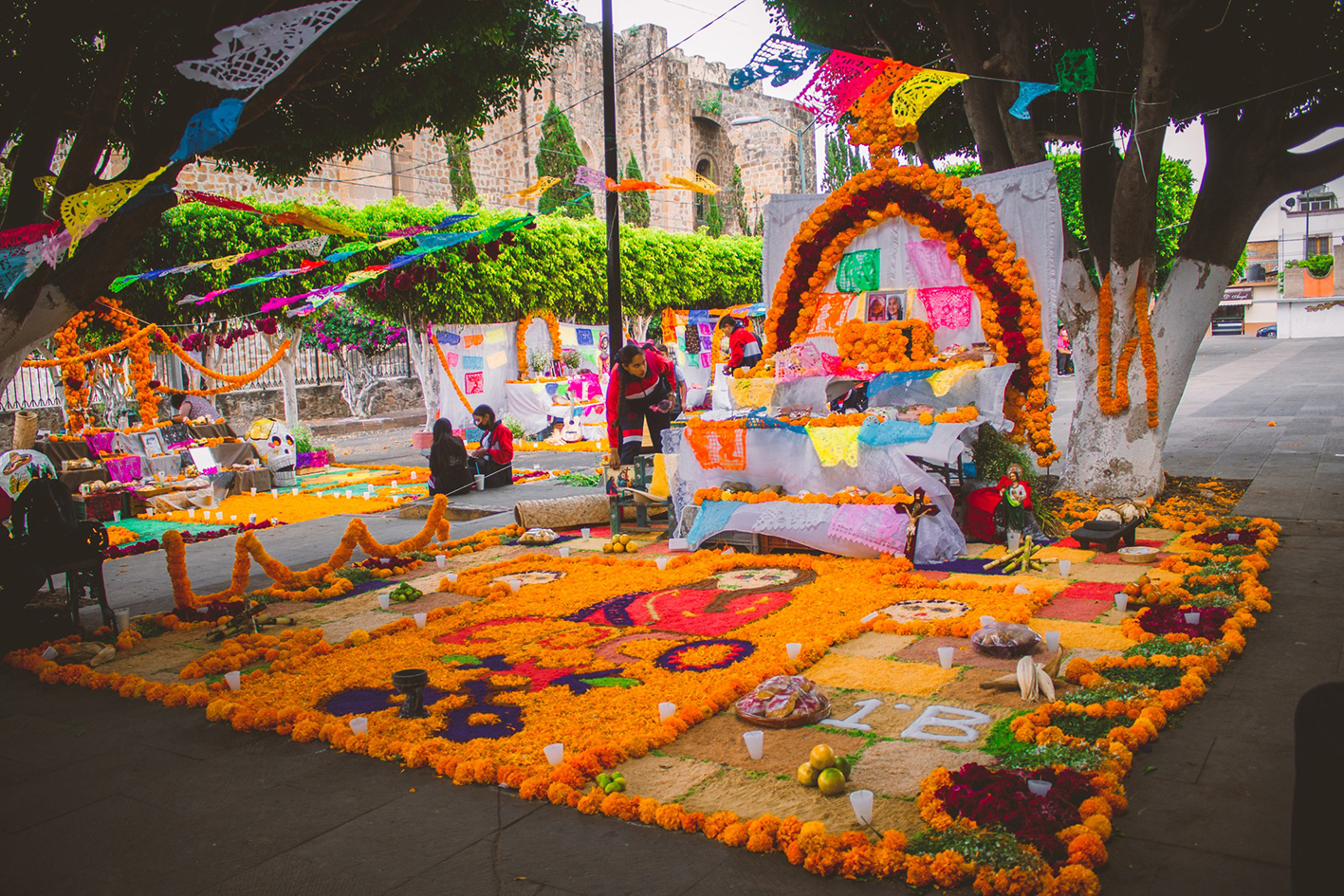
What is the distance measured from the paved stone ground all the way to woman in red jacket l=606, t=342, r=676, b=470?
19.1 ft

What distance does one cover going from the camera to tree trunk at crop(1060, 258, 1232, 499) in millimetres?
8891

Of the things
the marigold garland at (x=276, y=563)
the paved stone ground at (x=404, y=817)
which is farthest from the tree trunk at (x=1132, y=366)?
the marigold garland at (x=276, y=563)

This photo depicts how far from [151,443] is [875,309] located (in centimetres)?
1181

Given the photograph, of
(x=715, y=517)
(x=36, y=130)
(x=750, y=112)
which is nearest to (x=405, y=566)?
(x=715, y=517)

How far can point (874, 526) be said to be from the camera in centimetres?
738

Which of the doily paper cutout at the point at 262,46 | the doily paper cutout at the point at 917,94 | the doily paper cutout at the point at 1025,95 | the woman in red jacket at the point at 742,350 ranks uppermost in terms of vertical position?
the doily paper cutout at the point at 917,94

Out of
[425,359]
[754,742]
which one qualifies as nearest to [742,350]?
[425,359]

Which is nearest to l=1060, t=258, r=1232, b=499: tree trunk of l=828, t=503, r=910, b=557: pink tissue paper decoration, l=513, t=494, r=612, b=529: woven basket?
l=828, t=503, r=910, b=557: pink tissue paper decoration

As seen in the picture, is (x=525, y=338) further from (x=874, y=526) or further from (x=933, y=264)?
(x=874, y=526)

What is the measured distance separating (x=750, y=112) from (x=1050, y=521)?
36885mm

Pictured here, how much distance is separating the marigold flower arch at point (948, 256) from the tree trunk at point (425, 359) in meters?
11.8

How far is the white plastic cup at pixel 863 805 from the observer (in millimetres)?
3184

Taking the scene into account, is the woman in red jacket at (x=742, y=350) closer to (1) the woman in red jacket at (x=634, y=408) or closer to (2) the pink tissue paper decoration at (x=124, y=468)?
(1) the woman in red jacket at (x=634, y=408)

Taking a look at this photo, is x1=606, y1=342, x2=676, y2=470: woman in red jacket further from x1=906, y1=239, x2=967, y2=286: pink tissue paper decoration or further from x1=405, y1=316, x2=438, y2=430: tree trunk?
x1=405, y1=316, x2=438, y2=430: tree trunk
